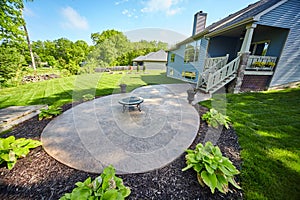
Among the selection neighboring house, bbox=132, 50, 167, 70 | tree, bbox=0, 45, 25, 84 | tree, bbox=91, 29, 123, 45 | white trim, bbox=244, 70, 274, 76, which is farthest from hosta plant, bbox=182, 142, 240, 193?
tree, bbox=91, 29, 123, 45

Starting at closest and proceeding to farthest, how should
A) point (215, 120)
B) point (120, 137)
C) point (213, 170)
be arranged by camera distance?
1. point (213, 170)
2. point (120, 137)
3. point (215, 120)

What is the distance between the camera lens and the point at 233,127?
3.46 m

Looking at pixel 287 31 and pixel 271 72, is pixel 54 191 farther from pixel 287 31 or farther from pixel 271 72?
pixel 287 31

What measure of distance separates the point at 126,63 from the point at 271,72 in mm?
33341

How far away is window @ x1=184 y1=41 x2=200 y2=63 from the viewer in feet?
33.3

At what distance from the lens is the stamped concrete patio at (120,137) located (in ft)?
7.61

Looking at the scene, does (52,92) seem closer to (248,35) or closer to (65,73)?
(65,73)

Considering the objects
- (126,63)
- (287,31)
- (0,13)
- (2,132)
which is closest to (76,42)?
(126,63)

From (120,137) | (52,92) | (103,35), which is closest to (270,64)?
(120,137)

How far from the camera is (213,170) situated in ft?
5.74

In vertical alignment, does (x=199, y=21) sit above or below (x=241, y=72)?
above

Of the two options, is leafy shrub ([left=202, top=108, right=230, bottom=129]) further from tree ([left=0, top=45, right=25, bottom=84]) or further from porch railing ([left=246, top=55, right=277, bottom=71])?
tree ([left=0, top=45, right=25, bottom=84])

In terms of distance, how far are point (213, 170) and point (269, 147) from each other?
6.33 feet

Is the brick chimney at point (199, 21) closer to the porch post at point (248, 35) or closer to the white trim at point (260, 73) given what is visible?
the porch post at point (248, 35)
